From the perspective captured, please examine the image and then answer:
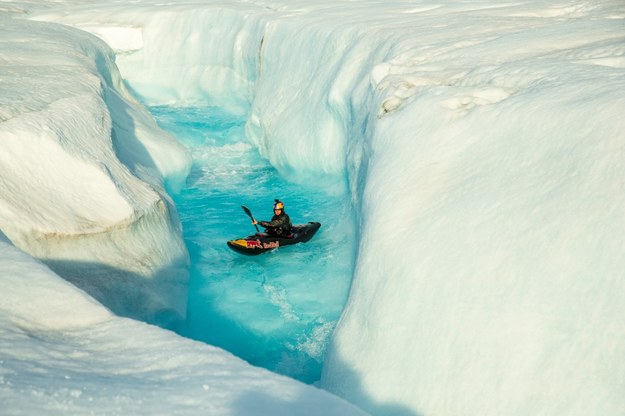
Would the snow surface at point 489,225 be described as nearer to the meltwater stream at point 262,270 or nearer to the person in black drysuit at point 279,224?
the meltwater stream at point 262,270

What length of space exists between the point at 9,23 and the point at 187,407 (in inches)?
544

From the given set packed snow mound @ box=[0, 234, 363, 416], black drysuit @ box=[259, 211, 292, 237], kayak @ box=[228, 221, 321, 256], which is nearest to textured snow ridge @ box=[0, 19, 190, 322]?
kayak @ box=[228, 221, 321, 256]

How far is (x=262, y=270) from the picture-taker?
8828 millimetres

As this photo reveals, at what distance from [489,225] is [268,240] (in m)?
4.80

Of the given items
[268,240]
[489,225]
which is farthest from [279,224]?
[489,225]

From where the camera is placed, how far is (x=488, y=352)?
4.23m

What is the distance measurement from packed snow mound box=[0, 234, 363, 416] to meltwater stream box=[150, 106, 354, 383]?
3028 millimetres

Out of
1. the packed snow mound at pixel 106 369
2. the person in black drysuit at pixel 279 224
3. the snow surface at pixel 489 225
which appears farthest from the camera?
the person in black drysuit at pixel 279 224

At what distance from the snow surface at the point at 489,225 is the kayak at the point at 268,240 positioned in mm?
1059

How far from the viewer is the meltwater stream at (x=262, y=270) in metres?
6.95

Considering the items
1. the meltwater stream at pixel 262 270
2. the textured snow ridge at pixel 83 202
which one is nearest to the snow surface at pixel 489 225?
the textured snow ridge at pixel 83 202

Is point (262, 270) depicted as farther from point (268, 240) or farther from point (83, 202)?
point (83, 202)

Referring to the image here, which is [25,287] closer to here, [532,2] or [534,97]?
[534,97]

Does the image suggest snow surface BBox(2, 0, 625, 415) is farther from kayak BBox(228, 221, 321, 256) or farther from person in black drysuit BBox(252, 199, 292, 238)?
person in black drysuit BBox(252, 199, 292, 238)
